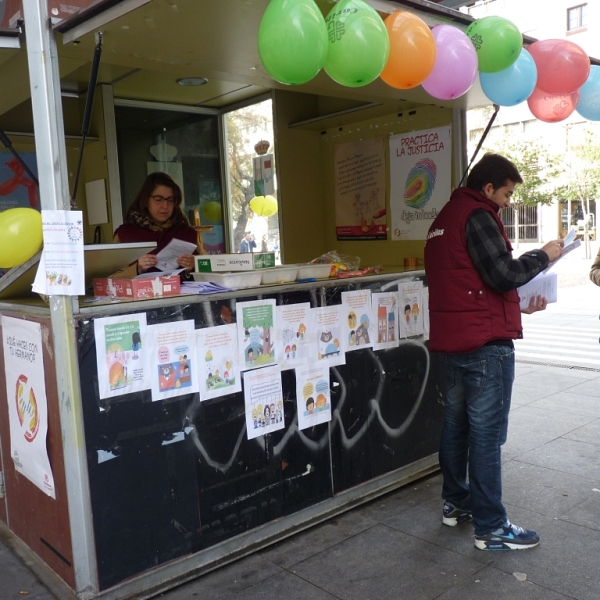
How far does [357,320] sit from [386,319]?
257mm

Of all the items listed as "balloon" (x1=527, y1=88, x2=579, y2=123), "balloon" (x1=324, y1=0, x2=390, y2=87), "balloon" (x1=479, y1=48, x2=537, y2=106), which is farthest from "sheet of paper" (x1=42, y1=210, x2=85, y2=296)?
"balloon" (x1=527, y1=88, x2=579, y2=123)

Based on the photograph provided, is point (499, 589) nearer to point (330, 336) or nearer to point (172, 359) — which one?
point (330, 336)

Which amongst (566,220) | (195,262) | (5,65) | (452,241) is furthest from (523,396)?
(566,220)

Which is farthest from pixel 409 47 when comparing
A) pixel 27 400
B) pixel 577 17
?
pixel 577 17

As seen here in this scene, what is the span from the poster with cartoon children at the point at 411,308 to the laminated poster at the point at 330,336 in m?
0.53

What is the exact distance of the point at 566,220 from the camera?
98.0 feet

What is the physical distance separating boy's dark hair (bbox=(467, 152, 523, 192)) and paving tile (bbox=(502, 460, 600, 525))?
1.86m

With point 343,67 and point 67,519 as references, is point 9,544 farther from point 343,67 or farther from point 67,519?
point 343,67

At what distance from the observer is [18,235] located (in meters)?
2.57

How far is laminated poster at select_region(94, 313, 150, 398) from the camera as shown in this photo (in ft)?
8.57

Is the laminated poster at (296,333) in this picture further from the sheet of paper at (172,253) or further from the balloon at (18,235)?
the balloon at (18,235)

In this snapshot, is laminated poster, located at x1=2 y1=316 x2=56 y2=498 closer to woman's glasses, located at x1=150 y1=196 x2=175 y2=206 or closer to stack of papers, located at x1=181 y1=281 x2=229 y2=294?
stack of papers, located at x1=181 y1=281 x2=229 y2=294

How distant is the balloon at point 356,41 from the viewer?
2.44m

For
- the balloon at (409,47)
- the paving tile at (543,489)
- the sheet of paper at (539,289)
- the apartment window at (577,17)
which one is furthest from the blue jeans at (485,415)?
the apartment window at (577,17)
